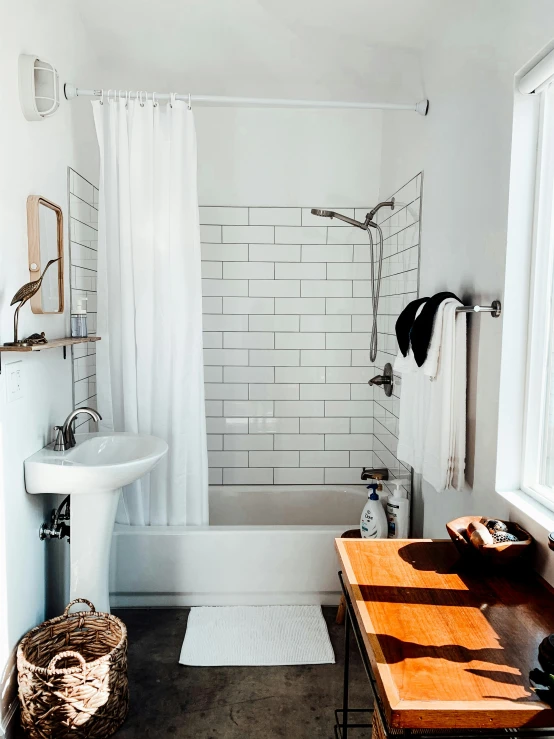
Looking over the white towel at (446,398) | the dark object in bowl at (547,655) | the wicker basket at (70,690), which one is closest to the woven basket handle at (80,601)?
the wicker basket at (70,690)

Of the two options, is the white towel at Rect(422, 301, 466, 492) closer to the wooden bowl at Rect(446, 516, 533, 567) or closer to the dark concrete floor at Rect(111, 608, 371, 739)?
the wooden bowl at Rect(446, 516, 533, 567)

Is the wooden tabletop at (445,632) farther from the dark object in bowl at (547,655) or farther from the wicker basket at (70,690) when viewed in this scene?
the wicker basket at (70,690)

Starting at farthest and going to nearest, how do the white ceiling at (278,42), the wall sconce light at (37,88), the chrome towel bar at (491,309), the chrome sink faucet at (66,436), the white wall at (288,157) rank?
the white wall at (288,157)
the white ceiling at (278,42)
the chrome sink faucet at (66,436)
the wall sconce light at (37,88)
the chrome towel bar at (491,309)

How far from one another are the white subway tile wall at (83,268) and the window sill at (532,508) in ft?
6.12

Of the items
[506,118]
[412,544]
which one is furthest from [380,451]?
[506,118]

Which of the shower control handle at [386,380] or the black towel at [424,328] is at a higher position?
the black towel at [424,328]

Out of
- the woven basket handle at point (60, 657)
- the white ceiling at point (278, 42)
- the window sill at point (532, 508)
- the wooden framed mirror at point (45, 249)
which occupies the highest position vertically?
the white ceiling at point (278, 42)

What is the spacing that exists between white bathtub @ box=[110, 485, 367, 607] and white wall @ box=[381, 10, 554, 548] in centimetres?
55

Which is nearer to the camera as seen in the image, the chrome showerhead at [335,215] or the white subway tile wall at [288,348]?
the chrome showerhead at [335,215]

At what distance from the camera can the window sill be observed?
155 centimetres

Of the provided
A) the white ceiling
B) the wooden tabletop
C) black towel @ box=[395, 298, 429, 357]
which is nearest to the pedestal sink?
the wooden tabletop

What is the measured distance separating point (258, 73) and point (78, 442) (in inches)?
81.5

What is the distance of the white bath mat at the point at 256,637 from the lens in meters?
2.42

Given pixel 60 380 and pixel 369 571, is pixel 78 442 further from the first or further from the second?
pixel 369 571
